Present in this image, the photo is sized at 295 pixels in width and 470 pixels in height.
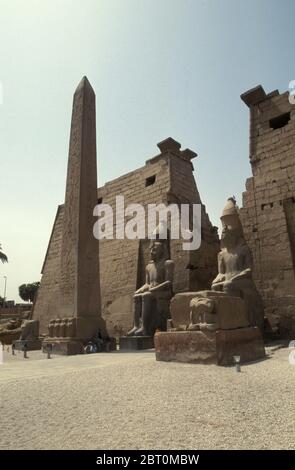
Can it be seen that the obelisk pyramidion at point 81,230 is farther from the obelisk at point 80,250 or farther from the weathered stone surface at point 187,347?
the weathered stone surface at point 187,347

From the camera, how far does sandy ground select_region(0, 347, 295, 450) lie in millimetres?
1901

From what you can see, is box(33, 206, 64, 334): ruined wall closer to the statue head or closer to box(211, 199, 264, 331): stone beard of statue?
the statue head

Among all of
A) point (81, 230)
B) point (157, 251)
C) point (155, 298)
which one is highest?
point (81, 230)

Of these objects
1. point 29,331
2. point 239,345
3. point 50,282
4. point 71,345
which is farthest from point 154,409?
point 50,282

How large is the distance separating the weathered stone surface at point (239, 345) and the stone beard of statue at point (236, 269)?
117cm

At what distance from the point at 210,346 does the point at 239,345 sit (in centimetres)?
45

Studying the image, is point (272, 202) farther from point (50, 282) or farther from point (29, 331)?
point (50, 282)

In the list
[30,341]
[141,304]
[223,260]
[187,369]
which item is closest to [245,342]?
[187,369]

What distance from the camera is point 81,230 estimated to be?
25.5 ft

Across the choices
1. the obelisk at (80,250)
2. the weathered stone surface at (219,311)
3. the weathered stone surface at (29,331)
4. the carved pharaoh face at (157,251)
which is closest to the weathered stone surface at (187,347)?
the weathered stone surface at (219,311)

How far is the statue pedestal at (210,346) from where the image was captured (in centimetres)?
390

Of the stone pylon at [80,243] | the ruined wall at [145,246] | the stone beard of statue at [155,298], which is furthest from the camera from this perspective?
the ruined wall at [145,246]

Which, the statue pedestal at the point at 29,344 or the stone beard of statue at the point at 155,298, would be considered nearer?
the stone beard of statue at the point at 155,298

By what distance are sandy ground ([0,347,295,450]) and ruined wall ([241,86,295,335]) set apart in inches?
133
